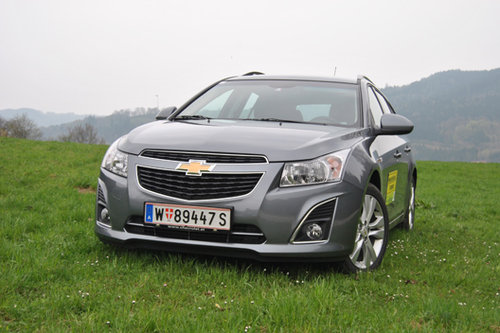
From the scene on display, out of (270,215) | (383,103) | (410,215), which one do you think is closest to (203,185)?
(270,215)

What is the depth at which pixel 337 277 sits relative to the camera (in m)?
3.69

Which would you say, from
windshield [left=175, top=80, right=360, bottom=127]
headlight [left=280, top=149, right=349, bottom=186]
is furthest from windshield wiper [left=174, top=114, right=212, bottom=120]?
headlight [left=280, top=149, right=349, bottom=186]

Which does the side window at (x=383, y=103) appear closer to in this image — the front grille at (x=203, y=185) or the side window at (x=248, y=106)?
the side window at (x=248, y=106)

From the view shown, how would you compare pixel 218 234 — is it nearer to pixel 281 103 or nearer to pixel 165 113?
pixel 281 103

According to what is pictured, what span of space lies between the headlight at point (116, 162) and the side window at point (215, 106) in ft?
3.69

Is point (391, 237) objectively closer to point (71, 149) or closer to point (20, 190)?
point (20, 190)

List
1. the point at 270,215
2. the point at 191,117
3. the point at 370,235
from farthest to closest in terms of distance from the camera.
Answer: the point at 191,117 → the point at 370,235 → the point at 270,215

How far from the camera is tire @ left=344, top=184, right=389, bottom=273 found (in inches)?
152

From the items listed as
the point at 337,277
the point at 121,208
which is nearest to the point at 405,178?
the point at 337,277

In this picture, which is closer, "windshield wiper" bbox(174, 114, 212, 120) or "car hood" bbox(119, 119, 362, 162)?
"car hood" bbox(119, 119, 362, 162)

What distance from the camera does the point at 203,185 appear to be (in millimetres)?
3494

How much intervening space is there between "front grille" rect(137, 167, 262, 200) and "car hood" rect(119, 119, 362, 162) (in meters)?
0.19

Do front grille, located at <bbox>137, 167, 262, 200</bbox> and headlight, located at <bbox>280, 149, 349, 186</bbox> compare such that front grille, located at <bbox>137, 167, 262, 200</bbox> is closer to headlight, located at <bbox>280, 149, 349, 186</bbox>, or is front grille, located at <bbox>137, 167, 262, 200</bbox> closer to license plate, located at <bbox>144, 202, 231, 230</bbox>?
license plate, located at <bbox>144, 202, 231, 230</bbox>

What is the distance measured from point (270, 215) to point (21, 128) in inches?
3241
